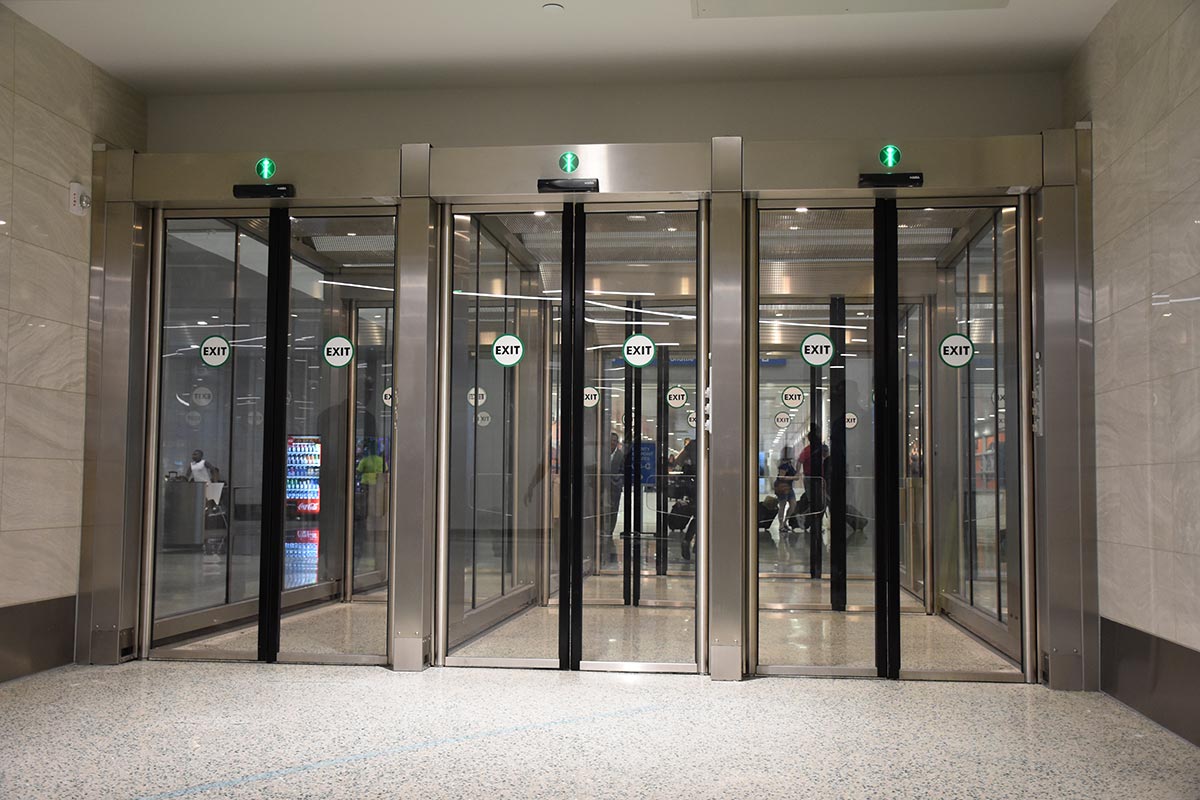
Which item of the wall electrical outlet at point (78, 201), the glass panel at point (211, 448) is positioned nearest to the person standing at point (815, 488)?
the glass panel at point (211, 448)

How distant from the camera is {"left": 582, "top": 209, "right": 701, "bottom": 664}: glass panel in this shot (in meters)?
6.23

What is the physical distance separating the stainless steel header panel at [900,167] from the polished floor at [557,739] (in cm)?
297

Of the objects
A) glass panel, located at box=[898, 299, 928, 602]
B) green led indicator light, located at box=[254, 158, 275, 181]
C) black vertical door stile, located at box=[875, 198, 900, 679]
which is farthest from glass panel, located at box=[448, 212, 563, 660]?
glass panel, located at box=[898, 299, 928, 602]

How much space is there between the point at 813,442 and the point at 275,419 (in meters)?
3.47

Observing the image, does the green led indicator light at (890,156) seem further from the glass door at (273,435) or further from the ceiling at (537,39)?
the glass door at (273,435)

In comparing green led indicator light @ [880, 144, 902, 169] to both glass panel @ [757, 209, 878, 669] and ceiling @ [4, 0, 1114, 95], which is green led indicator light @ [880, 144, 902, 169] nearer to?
glass panel @ [757, 209, 878, 669]

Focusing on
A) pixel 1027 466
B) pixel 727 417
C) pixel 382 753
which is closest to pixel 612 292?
pixel 727 417

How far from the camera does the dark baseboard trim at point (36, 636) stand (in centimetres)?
573

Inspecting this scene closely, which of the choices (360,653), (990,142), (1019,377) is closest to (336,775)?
(360,653)

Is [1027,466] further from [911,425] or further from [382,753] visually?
[382,753]

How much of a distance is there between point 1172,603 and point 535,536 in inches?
140

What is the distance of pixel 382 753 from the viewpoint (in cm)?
442

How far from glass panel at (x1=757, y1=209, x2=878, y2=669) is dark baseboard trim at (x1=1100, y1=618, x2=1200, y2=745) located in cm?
133

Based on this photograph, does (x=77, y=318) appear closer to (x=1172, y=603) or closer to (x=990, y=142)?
(x=990, y=142)
